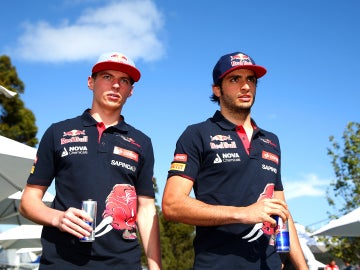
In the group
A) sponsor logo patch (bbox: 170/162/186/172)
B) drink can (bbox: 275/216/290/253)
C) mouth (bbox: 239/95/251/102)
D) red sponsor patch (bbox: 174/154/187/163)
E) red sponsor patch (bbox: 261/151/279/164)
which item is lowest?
drink can (bbox: 275/216/290/253)

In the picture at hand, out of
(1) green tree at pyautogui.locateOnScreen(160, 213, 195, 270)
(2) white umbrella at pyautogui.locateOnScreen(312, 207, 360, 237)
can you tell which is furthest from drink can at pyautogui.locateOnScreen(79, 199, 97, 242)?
(1) green tree at pyautogui.locateOnScreen(160, 213, 195, 270)

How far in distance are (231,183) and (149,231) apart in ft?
2.38

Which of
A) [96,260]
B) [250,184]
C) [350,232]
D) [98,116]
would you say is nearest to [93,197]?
[96,260]

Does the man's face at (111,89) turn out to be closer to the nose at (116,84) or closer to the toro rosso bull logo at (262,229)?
the nose at (116,84)

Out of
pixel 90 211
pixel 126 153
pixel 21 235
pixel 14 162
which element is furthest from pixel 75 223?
pixel 21 235

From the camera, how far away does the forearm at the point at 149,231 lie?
3.53m

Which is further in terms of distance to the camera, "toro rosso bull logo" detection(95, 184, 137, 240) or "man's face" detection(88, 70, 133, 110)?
"man's face" detection(88, 70, 133, 110)

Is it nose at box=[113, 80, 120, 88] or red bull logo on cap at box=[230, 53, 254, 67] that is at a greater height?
red bull logo on cap at box=[230, 53, 254, 67]

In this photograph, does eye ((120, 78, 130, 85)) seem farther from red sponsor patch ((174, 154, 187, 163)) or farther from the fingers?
the fingers

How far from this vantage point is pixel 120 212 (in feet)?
10.7

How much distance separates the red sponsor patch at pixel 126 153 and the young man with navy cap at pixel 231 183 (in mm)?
287

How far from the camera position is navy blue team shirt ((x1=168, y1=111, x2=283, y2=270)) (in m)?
3.16

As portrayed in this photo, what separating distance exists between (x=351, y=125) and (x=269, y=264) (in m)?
20.1

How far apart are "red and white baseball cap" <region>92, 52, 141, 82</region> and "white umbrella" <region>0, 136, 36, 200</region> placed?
341 cm
